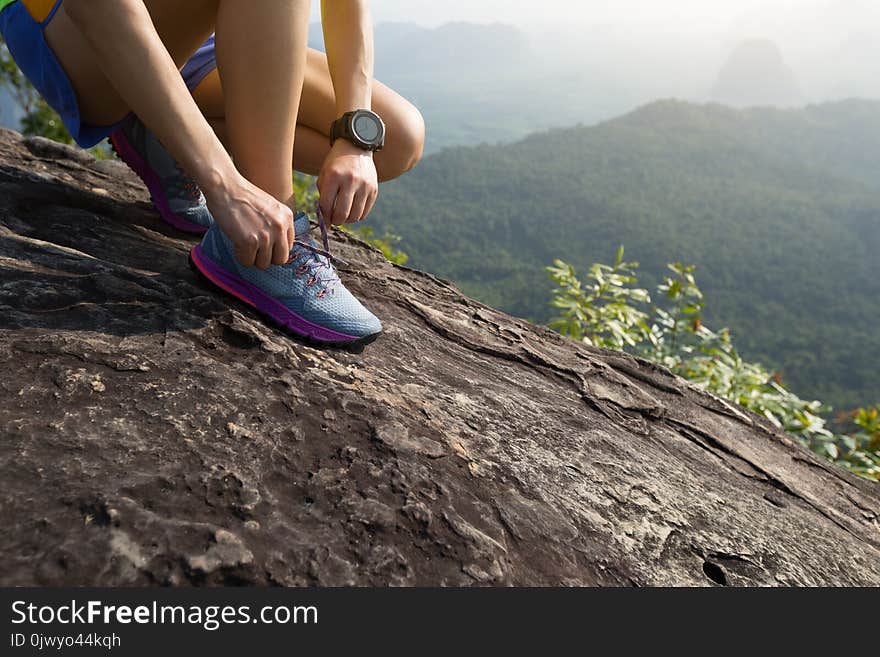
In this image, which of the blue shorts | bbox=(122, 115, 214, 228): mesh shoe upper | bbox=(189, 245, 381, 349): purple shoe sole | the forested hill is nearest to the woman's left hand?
bbox=(189, 245, 381, 349): purple shoe sole

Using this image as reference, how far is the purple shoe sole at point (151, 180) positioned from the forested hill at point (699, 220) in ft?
148

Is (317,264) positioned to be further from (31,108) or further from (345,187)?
(31,108)

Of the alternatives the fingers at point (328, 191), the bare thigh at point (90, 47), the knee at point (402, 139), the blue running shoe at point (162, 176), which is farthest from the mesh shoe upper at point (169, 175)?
the knee at point (402, 139)

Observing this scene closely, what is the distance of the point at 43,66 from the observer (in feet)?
5.84

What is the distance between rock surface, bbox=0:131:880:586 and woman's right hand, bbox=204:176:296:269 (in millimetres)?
320

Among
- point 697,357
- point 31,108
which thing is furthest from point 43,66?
point 31,108

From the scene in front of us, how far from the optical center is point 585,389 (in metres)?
2.26

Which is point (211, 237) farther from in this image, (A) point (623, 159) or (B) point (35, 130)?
(A) point (623, 159)

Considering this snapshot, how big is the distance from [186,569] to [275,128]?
1043 millimetres

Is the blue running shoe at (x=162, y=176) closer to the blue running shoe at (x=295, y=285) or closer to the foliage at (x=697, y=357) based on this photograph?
the blue running shoe at (x=295, y=285)

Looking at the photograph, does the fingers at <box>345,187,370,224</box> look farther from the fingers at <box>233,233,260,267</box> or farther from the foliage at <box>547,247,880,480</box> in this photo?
the foliage at <box>547,247,880,480</box>

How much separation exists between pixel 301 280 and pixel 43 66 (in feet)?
2.77

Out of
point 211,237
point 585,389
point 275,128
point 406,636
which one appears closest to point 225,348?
point 211,237

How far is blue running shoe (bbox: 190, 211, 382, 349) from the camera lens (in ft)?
5.96
